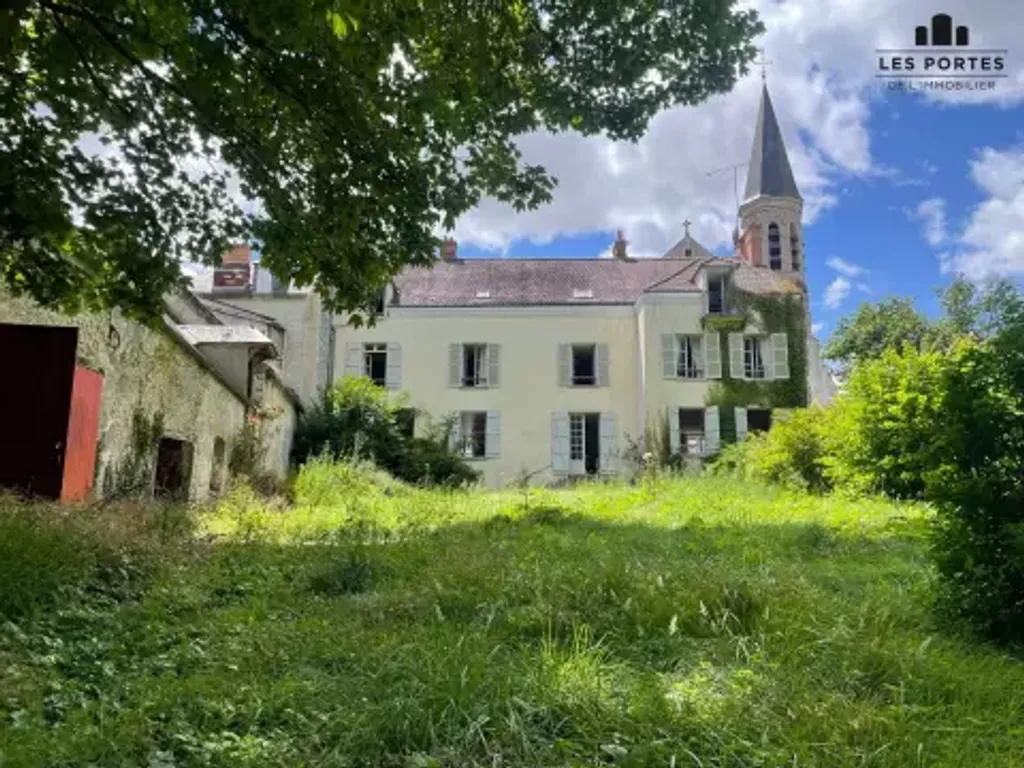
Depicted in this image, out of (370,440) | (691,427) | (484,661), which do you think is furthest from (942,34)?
(691,427)

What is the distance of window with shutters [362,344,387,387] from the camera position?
74.4ft

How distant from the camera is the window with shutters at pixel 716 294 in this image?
22547mm

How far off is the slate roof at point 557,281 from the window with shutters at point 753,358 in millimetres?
1582

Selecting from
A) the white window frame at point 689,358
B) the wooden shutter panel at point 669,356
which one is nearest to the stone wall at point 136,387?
the wooden shutter panel at point 669,356

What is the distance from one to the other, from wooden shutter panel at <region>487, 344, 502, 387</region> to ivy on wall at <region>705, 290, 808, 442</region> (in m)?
6.30

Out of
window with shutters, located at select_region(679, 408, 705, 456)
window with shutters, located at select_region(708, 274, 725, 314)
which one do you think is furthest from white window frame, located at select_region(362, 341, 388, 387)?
window with shutters, located at select_region(708, 274, 725, 314)

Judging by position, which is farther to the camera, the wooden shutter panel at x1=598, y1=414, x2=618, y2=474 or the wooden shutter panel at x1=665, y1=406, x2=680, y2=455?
the wooden shutter panel at x1=598, y1=414, x2=618, y2=474

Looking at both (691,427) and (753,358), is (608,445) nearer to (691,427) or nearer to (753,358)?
(691,427)

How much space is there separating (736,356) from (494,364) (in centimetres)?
725

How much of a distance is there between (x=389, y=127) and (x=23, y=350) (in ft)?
11.5

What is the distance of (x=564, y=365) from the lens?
899 inches

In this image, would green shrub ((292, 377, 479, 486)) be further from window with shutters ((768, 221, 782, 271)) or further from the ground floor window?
window with shutters ((768, 221, 782, 271))

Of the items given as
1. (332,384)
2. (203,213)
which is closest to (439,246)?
(203,213)

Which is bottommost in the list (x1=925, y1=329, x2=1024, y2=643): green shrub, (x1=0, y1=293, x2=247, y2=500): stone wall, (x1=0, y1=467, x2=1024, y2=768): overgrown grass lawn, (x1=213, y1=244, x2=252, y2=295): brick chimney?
(x1=0, y1=467, x2=1024, y2=768): overgrown grass lawn
